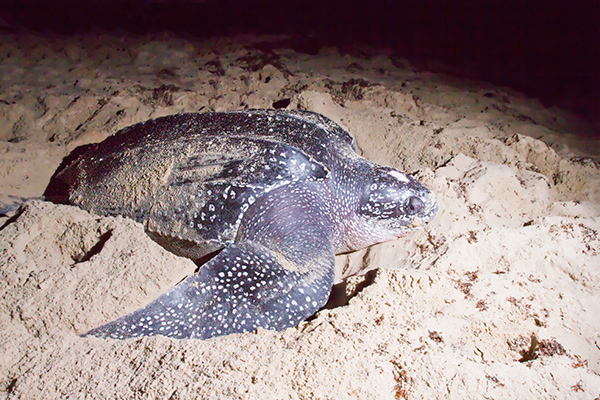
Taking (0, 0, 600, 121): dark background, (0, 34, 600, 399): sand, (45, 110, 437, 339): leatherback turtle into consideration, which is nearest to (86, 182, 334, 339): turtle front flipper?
(45, 110, 437, 339): leatherback turtle

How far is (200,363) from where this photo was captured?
1090mm

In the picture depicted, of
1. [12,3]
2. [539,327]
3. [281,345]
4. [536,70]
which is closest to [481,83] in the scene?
[536,70]

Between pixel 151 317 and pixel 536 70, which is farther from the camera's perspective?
pixel 536 70

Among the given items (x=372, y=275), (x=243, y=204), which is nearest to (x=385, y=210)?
(x=372, y=275)

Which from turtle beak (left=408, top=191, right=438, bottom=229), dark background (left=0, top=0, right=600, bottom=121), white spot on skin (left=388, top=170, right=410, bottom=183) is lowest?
turtle beak (left=408, top=191, right=438, bottom=229)

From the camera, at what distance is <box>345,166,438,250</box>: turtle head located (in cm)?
211

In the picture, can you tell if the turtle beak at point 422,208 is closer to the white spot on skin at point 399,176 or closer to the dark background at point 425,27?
the white spot on skin at point 399,176

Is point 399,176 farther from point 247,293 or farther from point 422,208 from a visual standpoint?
point 247,293

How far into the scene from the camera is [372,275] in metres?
1.54

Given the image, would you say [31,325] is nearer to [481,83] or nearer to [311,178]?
[311,178]

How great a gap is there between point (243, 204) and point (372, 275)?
0.76 meters

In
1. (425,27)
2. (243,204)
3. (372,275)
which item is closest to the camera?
(372,275)

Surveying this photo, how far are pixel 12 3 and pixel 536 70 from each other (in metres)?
7.85

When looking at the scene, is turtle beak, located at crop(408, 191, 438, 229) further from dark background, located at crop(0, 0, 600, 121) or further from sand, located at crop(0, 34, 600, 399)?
dark background, located at crop(0, 0, 600, 121)
